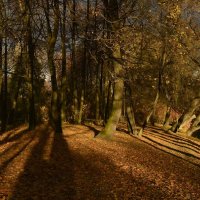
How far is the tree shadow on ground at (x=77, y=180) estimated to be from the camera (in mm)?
10297

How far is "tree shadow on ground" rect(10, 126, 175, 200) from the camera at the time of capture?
10.3m

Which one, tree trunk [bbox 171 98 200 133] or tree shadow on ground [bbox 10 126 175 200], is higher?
tree trunk [bbox 171 98 200 133]

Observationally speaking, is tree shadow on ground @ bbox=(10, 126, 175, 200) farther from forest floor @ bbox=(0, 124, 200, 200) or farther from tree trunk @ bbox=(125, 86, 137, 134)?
tree trunk @ bbox=(125, 86, 137, 134)

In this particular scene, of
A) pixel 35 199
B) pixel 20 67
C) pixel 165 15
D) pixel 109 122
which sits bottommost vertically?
pixel 35 199

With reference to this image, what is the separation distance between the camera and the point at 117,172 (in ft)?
44.5

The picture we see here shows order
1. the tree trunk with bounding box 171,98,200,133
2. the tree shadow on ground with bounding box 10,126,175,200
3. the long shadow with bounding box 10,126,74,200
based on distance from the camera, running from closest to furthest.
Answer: the long shadow with bounding box 10,126,74,200 → the tree shadow on ground with bounding box 10,126,175,200 → the tree trunk with bounding box 171,98,200,133

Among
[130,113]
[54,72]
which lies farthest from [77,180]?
[130,113]

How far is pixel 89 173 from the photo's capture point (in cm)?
1288

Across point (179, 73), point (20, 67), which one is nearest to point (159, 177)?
point (20, 67)

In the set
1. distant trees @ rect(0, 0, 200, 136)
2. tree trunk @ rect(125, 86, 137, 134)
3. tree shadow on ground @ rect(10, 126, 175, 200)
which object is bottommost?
tree shadow on ground @ rect(10, 126, 175, 200)

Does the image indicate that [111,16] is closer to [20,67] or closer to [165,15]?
[165,15]

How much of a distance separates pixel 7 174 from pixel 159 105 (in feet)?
118

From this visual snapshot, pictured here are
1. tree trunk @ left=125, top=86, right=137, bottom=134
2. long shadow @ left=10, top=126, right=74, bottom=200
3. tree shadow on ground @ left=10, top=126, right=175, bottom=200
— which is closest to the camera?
long shadow @ left=10, top=126, right=74, bottom=200

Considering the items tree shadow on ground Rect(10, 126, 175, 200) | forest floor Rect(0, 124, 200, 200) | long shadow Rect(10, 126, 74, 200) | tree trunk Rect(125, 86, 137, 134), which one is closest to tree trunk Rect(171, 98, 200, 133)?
tree trunk Rect(125, 86, 137, 134)
